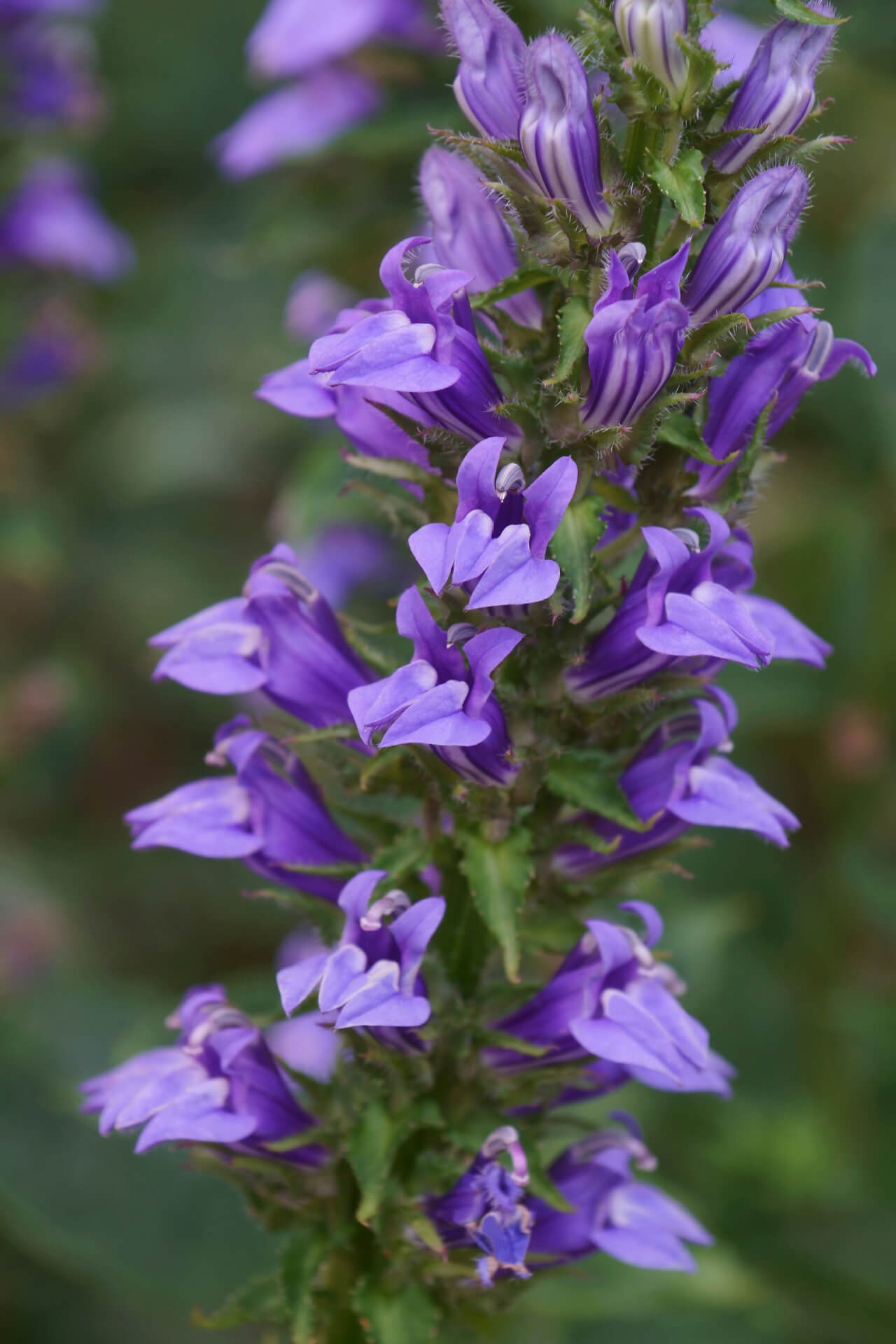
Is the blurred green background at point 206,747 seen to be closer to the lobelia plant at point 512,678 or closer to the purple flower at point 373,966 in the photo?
the lobelia plant at point 512,678

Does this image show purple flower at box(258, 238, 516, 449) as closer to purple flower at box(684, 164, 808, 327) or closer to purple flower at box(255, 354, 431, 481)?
purple flower at box(255, 354, 431, 481)

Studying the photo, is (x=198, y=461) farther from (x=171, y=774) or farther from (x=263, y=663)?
(x=263, y=663)

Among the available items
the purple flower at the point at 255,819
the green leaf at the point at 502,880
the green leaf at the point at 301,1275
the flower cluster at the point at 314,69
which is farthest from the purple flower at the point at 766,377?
the flower cluster at the point at 314,69

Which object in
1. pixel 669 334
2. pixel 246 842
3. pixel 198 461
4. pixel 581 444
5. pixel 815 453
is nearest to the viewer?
pixel 669 334

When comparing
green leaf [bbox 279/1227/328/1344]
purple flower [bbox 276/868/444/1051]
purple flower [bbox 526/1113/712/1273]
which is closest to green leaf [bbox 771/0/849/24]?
purple flower [bbox 276/868/444/1051]

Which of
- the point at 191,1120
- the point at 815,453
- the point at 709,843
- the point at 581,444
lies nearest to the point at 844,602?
the point at 815,453
